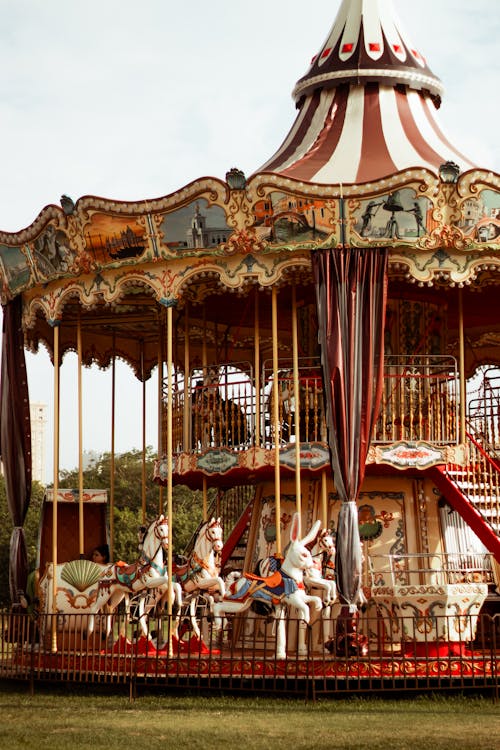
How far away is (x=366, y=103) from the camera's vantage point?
2031 cm

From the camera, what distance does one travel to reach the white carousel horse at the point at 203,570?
669 inches

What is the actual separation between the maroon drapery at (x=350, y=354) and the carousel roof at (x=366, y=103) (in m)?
2.68

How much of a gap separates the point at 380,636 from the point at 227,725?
2.61 meters

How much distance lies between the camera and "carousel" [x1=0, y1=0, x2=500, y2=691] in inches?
647

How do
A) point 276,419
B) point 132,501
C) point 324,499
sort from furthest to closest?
point 132,501, point 324,499, point 276,419

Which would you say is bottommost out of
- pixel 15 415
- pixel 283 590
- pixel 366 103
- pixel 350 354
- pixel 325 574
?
pixel 283 590

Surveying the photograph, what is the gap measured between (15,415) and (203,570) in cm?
508

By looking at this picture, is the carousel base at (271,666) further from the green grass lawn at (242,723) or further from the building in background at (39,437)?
the building in background at (39,437)

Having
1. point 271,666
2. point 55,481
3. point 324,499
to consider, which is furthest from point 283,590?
point 55,481

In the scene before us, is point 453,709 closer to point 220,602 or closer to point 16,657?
point 220,602

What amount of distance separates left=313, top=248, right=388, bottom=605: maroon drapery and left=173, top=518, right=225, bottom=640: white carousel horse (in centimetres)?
161

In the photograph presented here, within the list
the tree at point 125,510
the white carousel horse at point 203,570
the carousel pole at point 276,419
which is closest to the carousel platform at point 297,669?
the white carousel horse at point 203,570

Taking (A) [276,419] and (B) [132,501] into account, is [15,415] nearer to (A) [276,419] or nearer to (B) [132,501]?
(A) [276,419]

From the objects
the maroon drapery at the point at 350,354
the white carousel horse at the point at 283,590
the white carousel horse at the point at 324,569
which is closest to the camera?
the white carousel horse at the point at 283,590
